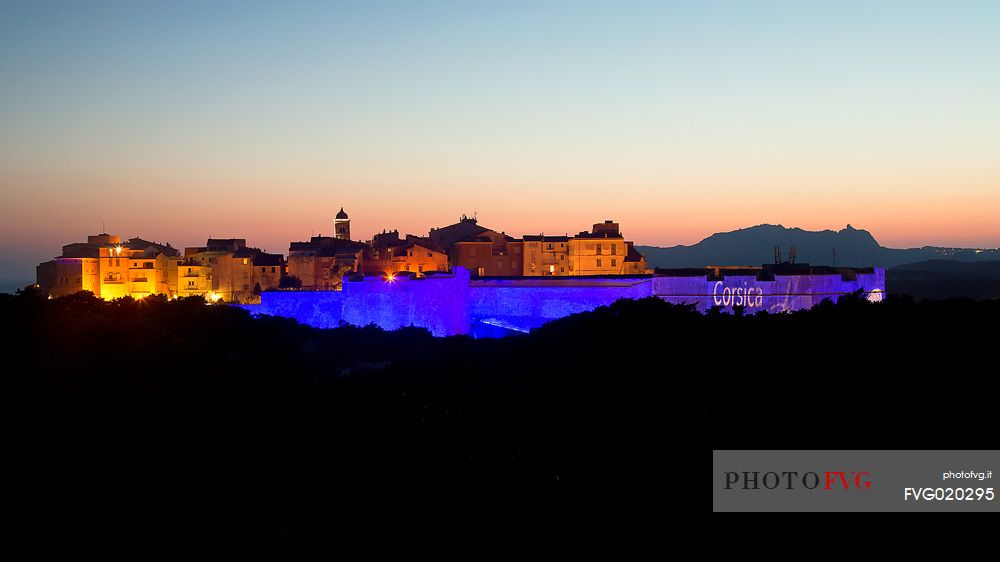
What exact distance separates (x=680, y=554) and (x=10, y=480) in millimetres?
9205

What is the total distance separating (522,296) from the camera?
30531mm

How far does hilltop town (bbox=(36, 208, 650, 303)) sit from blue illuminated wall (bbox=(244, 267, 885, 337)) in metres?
13.2

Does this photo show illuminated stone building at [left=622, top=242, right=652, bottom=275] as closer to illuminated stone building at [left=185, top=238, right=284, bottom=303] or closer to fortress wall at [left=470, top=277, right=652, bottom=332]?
fortress wall at [left=470, top=277, right=652, bottom=332]

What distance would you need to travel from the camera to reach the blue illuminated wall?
97.1 feet

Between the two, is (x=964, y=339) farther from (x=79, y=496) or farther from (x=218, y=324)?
(x=218, y=324)

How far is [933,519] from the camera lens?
31.6 feet

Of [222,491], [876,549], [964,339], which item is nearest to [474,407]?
[222,491]

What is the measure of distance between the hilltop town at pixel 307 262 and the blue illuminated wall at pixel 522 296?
43.3 ft

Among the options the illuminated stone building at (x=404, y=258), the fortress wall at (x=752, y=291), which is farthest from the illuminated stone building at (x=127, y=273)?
the fortress wall at (x=752, y=291)

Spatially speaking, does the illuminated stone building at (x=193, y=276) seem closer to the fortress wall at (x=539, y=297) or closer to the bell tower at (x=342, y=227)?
the bell tower at (x=342, y=227)

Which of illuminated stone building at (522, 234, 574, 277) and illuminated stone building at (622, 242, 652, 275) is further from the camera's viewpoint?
illuminated stone building at (522, 234, 574, 277)

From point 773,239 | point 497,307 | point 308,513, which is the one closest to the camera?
point 308,513

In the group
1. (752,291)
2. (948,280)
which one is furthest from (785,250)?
(752,291)

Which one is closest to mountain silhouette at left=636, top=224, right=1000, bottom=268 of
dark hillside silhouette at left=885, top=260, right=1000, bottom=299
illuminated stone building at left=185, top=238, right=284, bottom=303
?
dark hillside silhouette at left=885, top=260, right=1000, bottom=299
